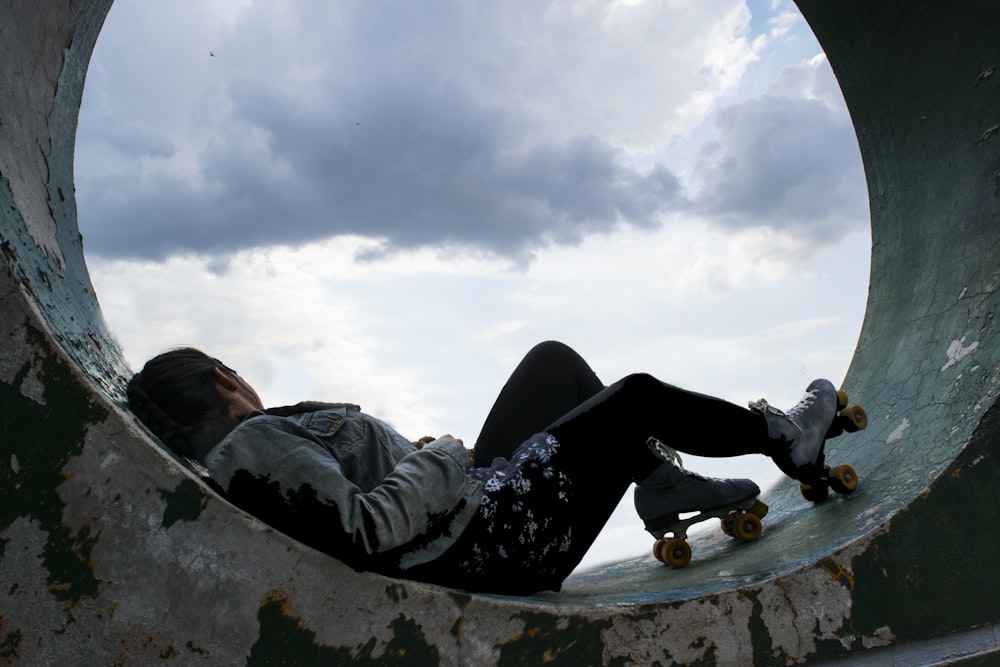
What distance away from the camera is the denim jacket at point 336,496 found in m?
1.44

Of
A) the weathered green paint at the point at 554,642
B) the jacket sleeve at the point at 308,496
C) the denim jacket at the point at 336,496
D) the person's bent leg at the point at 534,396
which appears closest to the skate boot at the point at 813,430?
the person's bent leg at the point at 534,396

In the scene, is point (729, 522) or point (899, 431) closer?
point (899, 431)

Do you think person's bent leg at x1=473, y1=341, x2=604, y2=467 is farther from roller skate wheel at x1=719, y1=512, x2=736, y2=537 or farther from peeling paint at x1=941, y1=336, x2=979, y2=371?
peeling paint at x1=941, y1=336, x2=979, y2=371

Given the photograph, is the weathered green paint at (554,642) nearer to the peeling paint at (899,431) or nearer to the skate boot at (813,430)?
the skate boot at (813,430)

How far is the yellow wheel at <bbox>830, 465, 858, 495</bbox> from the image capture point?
2244mm

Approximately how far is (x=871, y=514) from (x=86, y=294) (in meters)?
1.90

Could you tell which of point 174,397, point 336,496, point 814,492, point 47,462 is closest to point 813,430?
point 814,492

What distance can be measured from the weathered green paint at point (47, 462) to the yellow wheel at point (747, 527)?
1758 mm

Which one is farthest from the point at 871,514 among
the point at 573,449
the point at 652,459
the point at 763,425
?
the point at 573,449

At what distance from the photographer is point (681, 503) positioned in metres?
2.30

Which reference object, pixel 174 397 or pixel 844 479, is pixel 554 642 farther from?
pixel 844 479

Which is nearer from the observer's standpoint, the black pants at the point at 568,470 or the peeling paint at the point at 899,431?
the black pants at the point at 568,470

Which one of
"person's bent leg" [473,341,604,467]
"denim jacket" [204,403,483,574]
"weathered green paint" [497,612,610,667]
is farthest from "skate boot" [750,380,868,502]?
"denim jacket" [204,403,483,574]

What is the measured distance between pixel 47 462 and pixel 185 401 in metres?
0.34
